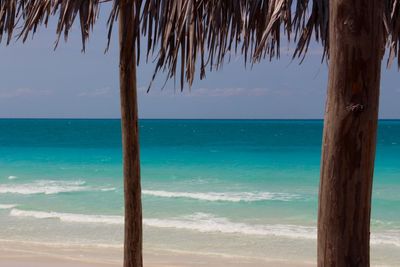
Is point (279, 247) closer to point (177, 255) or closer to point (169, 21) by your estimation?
point (177, 255)

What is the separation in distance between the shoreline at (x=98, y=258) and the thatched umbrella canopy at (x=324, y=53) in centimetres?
391

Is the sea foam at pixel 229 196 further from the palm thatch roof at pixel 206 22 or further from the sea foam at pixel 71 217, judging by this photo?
the palm thatch roof at pixel 206 22

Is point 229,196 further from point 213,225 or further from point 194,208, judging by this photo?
point 213,225

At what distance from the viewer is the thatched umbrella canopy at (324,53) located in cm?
186

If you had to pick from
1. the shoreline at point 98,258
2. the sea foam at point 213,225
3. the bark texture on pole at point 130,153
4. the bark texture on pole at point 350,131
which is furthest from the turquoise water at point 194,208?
the bark texture on pole at point 350,131

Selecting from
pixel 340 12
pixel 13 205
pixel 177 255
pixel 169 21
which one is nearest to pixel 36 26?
pixel 169 21

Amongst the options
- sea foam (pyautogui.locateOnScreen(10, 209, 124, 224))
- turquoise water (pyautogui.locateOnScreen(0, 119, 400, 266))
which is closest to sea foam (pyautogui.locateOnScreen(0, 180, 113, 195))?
turquoise water (pyautogui.locateOnScreen(0, 119, 400, 266))

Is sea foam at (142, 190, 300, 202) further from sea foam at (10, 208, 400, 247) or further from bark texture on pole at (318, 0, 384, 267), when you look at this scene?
bark texture on pole at (318, 0, 384, 267)

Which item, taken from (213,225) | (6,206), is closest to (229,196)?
(213,225)

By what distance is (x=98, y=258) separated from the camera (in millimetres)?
8242

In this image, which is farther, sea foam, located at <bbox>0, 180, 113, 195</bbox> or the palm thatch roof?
sea foam, located at <bbox>0, 180, 113, 195</bbox>

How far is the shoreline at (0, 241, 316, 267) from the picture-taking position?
766 centimetres

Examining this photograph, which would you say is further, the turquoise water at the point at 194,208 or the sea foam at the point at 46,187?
the sea foam at the point at 46,187

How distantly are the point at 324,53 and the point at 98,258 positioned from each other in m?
5.25
